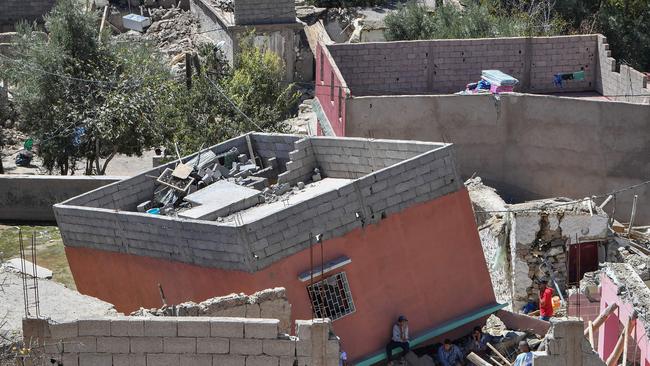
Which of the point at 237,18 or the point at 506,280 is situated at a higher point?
the point at 237,18

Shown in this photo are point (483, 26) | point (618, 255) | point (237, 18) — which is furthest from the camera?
point (237, 18)

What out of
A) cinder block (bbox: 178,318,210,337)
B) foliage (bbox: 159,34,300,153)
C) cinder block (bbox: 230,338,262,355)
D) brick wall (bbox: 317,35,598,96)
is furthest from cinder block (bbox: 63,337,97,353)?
brick wall (bbox: 317,35,598,96)

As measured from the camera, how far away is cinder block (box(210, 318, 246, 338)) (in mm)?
16062

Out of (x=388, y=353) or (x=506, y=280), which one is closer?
(x=388, y=353)

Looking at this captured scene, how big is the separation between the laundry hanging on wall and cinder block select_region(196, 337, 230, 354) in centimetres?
1850

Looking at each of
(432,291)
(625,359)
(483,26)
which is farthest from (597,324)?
(483,26)

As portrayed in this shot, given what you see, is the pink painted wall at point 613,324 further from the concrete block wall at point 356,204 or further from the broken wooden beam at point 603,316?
the concrete block wall at point 356,204

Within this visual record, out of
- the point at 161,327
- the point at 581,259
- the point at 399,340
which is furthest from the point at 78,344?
the point at 581,259

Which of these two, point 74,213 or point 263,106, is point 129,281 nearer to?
point 74,213

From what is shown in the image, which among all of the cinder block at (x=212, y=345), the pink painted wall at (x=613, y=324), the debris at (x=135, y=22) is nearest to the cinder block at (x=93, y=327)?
the cinder block at (x=212, y=345)

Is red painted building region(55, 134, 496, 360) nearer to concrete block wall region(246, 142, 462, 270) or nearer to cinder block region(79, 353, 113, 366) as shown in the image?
concrete block wall region(246, 142, 462, 270)

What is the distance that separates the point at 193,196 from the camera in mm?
23156

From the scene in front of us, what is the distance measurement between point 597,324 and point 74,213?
24.8 feet

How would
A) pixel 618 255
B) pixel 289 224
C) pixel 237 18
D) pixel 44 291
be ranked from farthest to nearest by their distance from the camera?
1. pixel 237 18
2. pixel 618 255
3. pixel 289 224
4. pixel 44 291
